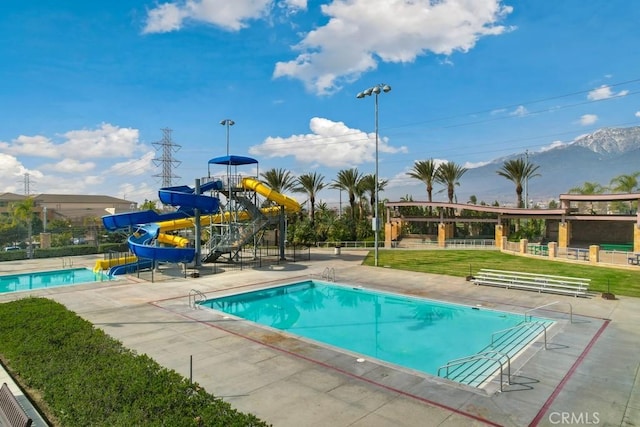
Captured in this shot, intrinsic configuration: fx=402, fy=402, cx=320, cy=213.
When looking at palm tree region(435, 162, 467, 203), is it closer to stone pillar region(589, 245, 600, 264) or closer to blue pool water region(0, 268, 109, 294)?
stone pillar region(589, 245, 600, 264)

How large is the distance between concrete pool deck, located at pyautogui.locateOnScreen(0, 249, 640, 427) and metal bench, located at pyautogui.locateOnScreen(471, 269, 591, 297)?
2.81ft

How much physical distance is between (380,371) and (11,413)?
344 inches

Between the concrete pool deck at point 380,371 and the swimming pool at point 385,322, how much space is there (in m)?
1.31

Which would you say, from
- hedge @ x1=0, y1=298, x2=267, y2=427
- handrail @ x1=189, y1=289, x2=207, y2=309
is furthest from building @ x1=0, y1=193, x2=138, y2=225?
hedge @ x1=0, y1=298, x2=267, y2=427

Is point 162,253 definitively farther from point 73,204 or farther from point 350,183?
point 73,204

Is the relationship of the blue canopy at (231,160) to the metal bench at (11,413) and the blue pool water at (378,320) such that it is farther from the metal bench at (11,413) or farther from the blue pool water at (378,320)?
the metal bench at (11,413)

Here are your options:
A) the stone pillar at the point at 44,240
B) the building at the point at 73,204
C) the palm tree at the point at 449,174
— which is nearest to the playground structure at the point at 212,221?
the stone pillar at the point at 44,240

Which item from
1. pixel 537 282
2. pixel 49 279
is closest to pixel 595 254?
pixel 537 282

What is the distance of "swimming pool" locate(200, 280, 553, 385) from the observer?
14.7 metres

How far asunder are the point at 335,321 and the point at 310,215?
41607mm

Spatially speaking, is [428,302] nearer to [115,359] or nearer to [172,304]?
[172,304]

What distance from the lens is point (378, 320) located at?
19172mm

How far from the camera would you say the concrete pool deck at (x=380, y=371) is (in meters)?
9.23

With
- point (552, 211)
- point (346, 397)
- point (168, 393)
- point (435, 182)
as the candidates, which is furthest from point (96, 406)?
point (435, 182)
